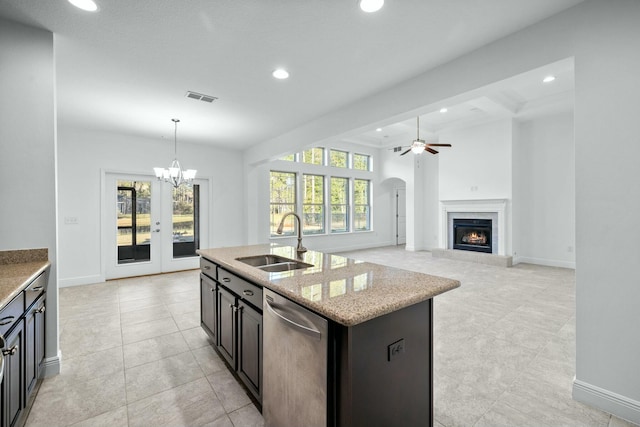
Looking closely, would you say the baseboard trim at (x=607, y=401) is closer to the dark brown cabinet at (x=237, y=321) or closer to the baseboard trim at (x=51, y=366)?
the dark brown cabinet at (x=237, y=321)

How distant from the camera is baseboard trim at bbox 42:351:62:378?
90.3 inches

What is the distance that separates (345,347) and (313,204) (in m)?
7.04

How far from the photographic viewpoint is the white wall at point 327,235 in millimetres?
6836

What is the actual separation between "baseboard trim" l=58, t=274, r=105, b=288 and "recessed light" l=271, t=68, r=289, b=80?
484cm

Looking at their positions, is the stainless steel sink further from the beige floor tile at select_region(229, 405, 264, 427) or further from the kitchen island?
the beige floor tile at select_region(229, 405, 264, 427)

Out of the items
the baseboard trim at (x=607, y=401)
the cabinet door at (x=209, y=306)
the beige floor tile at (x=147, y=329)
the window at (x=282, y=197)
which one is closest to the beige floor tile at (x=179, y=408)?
the cabinet door at (x=209, y=306)

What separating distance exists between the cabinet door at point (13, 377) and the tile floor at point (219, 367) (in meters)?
0.33

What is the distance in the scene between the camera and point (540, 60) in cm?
223

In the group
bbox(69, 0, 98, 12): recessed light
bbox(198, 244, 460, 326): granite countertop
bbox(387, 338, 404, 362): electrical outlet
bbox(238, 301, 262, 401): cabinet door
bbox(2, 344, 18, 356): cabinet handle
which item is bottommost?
bbox(238, 301, 262, 401): cabinet door

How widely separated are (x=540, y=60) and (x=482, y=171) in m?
4.99

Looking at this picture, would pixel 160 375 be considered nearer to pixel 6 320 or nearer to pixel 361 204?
pixel 6 320

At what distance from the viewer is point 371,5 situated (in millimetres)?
2047

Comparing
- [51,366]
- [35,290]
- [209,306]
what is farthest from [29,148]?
[209,306]

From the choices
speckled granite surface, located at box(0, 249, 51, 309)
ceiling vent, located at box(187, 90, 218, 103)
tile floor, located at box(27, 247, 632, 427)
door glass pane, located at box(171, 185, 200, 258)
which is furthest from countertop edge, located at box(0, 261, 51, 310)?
door glass pane, located at box(171, 185, 200, 258)
